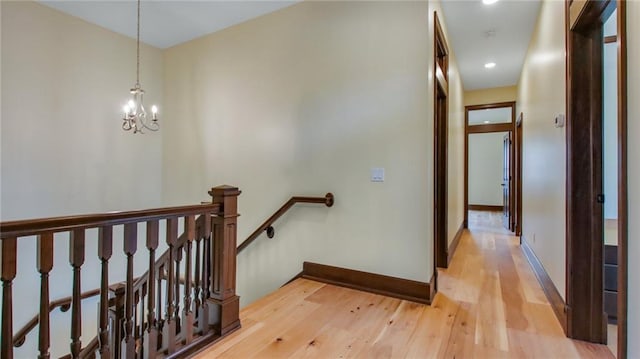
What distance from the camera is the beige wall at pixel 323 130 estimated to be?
2588 millimetres

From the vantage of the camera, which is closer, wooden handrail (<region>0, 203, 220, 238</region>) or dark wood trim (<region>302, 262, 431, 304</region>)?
wooden handrail (<region>0, 203, 220, 238</region>)

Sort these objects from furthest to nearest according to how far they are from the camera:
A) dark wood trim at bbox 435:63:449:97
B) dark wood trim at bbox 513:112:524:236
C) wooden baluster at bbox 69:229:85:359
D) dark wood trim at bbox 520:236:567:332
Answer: dark wood trim at bbox 513:112:524:236, dark wood trim at bbox 435:63:449:97, dark wood trim at bbox 520:236:567:332, wooden baluster at bbox 69:229:85:359

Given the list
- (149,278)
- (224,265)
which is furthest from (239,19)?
(149,278)

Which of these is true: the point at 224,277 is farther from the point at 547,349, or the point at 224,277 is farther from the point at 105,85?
the point at 105,85

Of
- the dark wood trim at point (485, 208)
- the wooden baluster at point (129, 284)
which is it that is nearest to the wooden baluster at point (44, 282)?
the wooden baluster at point (129, 284)

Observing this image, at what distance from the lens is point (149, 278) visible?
1.76 meters

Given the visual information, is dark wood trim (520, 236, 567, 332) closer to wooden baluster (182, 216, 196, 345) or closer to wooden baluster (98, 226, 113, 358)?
wooden baluster (182, 216, 196, 345)

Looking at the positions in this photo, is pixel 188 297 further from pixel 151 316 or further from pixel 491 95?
pixel 491 95

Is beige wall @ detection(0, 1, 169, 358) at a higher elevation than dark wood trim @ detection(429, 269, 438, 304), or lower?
higher

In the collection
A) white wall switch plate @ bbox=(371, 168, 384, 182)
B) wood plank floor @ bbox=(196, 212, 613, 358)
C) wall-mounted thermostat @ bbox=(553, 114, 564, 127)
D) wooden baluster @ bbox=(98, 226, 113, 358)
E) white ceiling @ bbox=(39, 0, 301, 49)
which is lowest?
wood plank floor @ bbox=(196, 212, 613, 358)

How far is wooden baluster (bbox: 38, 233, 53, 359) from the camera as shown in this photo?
50.1 inches

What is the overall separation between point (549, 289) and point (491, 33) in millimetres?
2902

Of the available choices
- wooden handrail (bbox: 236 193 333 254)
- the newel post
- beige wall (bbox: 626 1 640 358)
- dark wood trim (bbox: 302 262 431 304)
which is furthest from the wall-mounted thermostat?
the newel post

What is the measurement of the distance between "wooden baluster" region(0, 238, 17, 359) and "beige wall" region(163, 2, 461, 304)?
2201 millimetres
